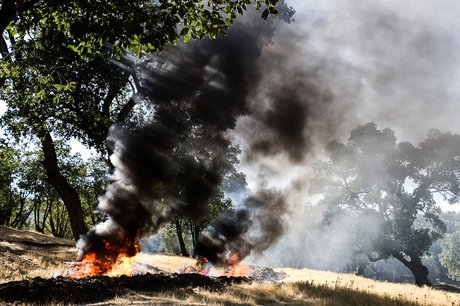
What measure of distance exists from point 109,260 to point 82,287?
12.8 feet

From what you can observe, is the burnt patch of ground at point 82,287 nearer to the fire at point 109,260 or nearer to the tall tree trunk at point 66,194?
the fire at point 109,260

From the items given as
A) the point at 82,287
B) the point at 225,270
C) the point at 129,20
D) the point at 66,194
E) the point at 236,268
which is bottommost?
the point at 225,270

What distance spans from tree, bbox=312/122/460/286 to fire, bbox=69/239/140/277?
21421mm

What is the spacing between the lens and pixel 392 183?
2803cm

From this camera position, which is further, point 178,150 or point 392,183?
point 392,183

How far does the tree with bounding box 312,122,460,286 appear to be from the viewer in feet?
81.5

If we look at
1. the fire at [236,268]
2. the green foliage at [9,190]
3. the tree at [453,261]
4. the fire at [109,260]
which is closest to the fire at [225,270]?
the fire at [236,268]

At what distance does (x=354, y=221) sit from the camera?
26406 millimetres

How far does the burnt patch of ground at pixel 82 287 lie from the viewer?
588 cm

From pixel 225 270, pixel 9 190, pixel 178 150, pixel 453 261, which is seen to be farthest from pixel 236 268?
pixel 453 261

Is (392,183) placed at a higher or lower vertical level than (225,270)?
higher

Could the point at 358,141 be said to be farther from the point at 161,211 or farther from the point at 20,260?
the point at 20,260

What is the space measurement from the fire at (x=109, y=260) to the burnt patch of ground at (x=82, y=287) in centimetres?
231

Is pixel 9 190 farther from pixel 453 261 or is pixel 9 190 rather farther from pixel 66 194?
pixel 453 261
